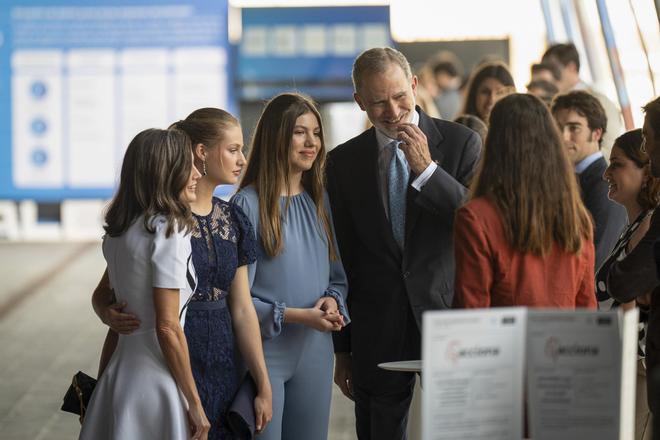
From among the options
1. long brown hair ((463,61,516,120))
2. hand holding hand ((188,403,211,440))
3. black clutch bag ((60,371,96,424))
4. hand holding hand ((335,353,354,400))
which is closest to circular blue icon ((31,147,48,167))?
long brown hair ((463,61,516,120))

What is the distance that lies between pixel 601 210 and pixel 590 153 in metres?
0.34

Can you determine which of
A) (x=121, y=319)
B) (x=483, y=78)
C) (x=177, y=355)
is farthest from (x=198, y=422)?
(x=483, y=78)

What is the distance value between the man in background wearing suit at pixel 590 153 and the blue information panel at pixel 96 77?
8.08 meters

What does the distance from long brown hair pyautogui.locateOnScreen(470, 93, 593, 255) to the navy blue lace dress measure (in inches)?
28.5

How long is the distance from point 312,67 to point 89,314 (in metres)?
4.89

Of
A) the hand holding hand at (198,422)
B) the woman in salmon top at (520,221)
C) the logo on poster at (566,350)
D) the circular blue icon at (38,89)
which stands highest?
the circular blue icon at (38,89)

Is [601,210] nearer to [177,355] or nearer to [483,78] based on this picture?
[483,78]

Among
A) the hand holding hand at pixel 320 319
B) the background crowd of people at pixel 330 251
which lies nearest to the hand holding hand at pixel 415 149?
the background crowd of people at pixel 330 251

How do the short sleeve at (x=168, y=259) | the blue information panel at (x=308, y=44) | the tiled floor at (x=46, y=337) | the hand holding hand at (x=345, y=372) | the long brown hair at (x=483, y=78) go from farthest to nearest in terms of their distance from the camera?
the blue information panel at (x=308, y=44)
the tiled floor at (x=46, y=337)
the long brown hair at (x=483, y=78)
the hand holding hand at (x=345, y=372)
the short sleeve at (x=168, y=259)

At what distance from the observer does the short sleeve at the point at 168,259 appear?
2.96m

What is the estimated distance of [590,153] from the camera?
4.82 m

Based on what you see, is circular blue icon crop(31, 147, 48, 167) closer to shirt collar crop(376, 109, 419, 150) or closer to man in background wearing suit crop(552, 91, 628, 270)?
man in background wearing suit crop(552, 91, 628, 270)

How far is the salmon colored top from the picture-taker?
2.83 metres

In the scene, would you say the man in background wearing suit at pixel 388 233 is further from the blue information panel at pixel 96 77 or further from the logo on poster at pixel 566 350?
the blue information panel at pixel 96 77
